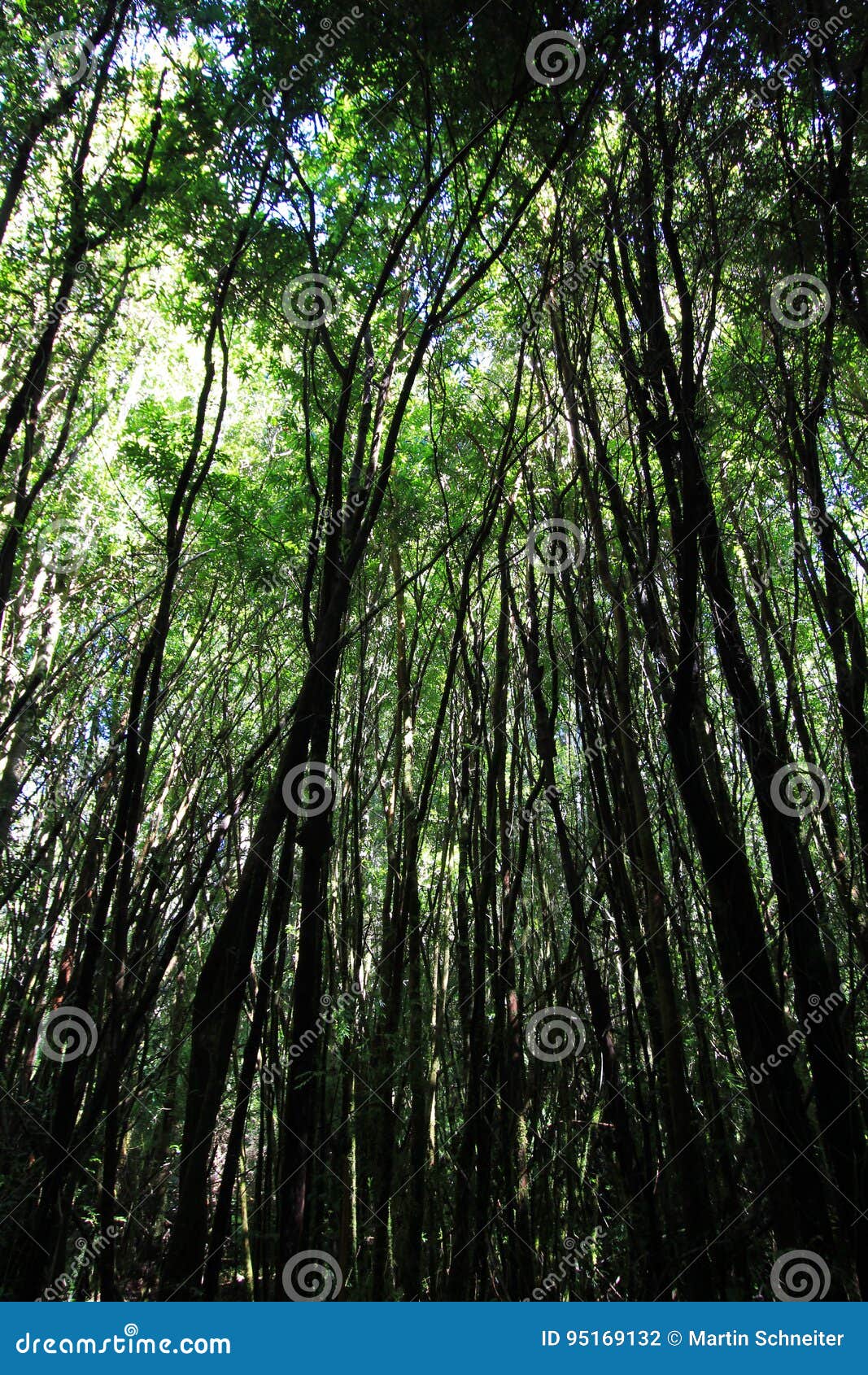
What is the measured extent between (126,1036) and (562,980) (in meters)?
1.52

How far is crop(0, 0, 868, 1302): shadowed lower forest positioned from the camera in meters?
2.10

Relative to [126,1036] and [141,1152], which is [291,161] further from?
[141,1152]

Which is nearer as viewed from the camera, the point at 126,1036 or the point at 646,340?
the point at 126,1036

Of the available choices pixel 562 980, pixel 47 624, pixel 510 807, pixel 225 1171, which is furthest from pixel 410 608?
pixel 225 1171

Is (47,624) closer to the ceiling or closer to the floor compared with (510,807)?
closer to the ceiling

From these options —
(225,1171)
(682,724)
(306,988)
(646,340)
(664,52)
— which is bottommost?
(225,1171)

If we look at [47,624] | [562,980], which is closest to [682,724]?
[562,980]

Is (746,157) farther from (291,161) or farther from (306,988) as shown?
(306,988)

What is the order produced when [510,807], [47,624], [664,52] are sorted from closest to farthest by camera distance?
[664,52], [510,807], [47,624]

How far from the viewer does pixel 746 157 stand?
2.72 metres

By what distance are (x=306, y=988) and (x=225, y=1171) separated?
1.82 ft

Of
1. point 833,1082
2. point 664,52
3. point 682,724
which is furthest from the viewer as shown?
point 664,52

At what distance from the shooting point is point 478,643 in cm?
329

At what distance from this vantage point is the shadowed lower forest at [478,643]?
6.89ft
